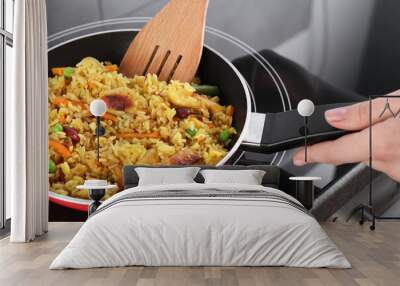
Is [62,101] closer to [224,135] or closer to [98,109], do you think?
[98,109]

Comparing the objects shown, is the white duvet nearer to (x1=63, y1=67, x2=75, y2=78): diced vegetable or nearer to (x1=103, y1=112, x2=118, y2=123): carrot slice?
(x1=103, y1=112, x2=118, y2=123): carrot slice

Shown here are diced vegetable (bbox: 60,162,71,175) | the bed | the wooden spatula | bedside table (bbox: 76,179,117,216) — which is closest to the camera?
the bed

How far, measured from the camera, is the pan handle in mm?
7594

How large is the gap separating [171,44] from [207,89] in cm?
75

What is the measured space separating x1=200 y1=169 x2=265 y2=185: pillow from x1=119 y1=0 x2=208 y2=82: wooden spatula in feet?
4.30

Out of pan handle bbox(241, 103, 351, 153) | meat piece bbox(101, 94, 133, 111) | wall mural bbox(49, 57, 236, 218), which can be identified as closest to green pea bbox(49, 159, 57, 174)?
wall mural bbox(49, 57, 236, 218)

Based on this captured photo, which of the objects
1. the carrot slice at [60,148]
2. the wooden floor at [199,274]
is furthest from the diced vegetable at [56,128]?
the wooden floor at [199,274]

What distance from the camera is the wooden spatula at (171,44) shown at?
7637 millimetres

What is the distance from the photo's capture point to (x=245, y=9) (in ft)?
25.2

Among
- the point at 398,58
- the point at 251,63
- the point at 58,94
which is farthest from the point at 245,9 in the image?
the point at 58,94

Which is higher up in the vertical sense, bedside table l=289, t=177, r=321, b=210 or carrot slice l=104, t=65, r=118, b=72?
carrot slice l=104, t=65, r=118, b=72

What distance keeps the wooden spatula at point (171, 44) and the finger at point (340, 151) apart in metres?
1.80

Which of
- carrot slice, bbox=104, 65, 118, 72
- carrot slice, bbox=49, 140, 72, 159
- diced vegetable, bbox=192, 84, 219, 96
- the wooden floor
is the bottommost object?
the wooden floor

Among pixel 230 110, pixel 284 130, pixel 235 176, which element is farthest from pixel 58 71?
pixel 284 130
